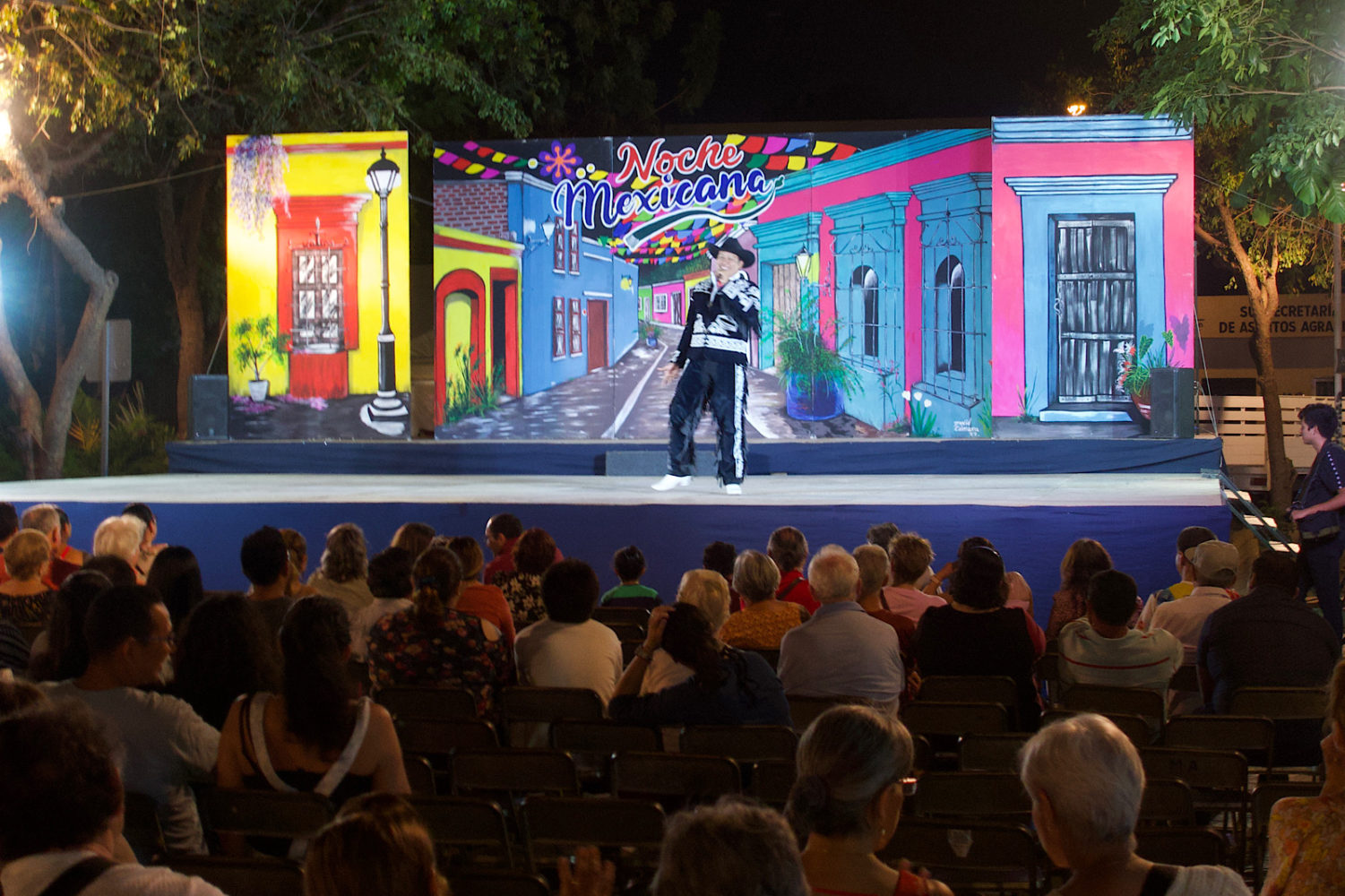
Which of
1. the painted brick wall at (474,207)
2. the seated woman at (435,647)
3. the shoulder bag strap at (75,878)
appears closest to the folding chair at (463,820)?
the shoulder bag strap at (75,878)

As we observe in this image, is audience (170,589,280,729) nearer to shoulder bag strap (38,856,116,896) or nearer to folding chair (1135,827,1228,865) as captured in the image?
shoulder bag strap (38,856,116,896)

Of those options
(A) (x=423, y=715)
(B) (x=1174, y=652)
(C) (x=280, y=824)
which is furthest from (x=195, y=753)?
(B) (x=1174, y=652)

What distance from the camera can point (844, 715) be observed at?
1962 millimetres

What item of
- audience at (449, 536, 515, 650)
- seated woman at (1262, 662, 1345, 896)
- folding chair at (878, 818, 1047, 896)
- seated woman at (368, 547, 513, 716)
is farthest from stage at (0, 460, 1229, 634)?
seated woman at (1262, 662, 1345, 896)

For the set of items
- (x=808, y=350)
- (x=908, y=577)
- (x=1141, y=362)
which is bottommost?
(x=908, y=577)

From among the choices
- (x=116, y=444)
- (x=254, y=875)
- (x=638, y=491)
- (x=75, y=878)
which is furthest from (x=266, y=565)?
(x=116, y=444)

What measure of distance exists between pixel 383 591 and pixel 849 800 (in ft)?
9.25

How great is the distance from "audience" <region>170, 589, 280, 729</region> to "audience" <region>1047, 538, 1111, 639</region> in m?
3.17

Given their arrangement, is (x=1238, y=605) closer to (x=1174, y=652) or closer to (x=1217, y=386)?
(x=1174, y=652)

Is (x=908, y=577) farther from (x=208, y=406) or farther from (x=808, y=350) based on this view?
(x=208, y=406)

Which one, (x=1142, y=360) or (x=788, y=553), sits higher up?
(x=1142, y=360)

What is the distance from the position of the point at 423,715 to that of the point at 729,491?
520 cm

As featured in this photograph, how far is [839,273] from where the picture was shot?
40.8ft

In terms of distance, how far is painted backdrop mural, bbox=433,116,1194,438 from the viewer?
456 inches
